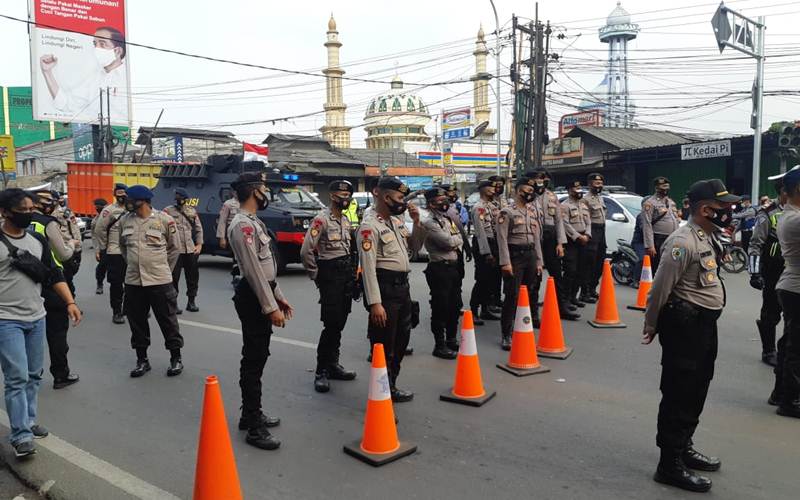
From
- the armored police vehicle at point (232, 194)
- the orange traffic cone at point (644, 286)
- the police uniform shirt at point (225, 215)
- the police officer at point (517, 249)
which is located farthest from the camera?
the armored police vehicle at point (232, 194)

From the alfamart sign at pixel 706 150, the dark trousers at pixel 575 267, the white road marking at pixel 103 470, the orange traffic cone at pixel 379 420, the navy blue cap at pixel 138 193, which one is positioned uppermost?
the alfamart sign at pixel 706 150

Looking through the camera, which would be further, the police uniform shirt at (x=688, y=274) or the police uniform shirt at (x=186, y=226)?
the police uniform shirt at (x=186, y=226)

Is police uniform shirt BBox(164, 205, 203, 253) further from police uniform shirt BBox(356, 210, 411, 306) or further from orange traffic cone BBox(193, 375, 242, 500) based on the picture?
orange traffic cone BBox(193, 375, 242, 500)

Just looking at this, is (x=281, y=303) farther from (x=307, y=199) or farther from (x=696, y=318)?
(x=307, y=199)

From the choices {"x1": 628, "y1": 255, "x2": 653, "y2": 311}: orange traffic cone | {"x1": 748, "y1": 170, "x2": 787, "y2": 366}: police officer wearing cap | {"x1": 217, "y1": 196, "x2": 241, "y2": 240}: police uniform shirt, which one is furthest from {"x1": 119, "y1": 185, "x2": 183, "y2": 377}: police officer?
{"x1": 628, "y1": 255, "x2": 653, "y2": 311}: orange traffic cone

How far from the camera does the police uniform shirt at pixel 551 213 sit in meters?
8.08

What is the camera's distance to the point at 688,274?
3.56 meters

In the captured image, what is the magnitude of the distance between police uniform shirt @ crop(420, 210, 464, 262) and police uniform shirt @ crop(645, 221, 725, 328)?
9.66 feet

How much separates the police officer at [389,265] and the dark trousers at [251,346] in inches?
32.7

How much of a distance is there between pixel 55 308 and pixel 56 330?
20 cm

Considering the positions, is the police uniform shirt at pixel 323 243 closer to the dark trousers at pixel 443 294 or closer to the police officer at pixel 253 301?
the police officer at pixel 253 301

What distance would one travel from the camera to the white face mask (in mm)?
31280

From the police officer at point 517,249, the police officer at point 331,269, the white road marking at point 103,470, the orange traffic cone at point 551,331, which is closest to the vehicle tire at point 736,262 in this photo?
the police officer at point 517,249

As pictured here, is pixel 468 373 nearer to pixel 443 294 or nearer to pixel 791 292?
pixel 443 294
